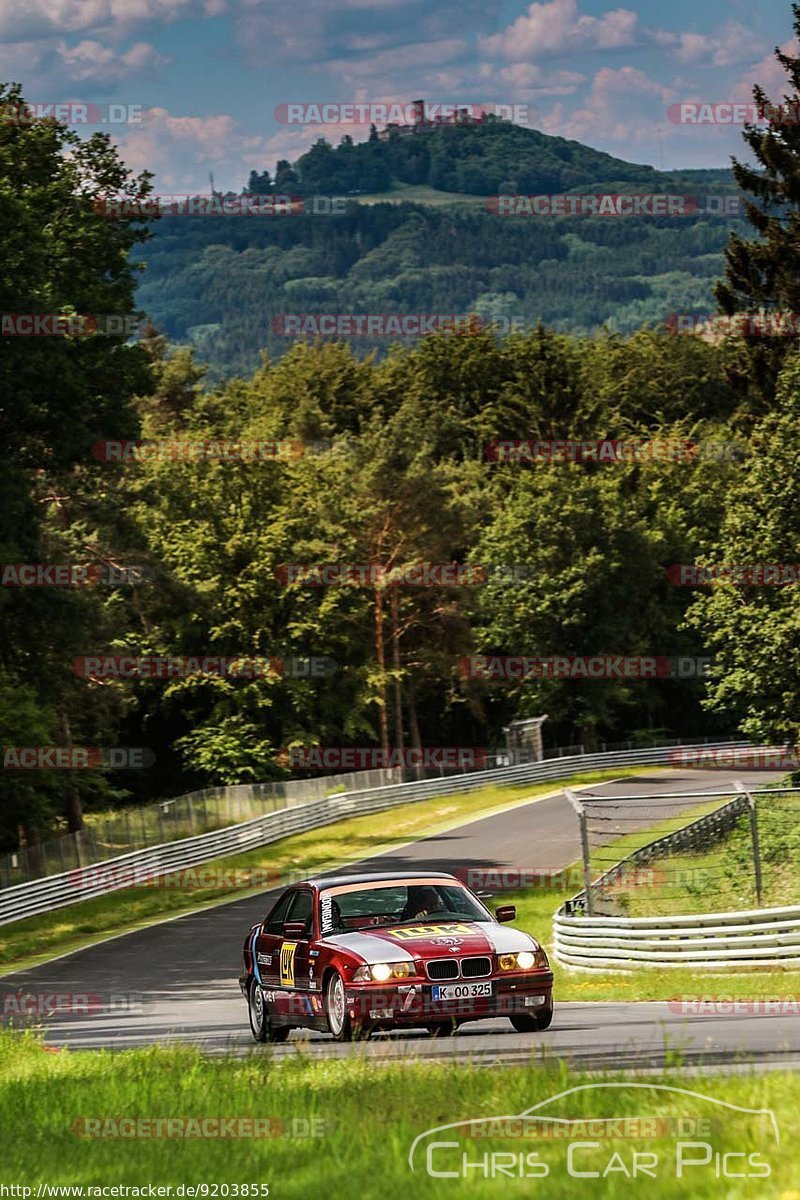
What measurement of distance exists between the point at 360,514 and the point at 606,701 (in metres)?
17.6

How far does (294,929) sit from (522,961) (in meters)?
2.55

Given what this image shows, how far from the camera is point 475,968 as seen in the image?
13.5 metres

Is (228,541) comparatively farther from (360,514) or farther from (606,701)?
(606,701)

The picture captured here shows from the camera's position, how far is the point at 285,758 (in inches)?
2771

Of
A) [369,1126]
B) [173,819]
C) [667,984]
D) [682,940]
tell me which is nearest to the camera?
[369,1126]

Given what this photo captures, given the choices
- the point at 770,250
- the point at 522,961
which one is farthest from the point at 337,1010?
the point at 770,250

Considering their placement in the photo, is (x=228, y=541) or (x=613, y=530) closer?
(x=228, y=541)

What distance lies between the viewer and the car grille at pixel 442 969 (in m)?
13.4

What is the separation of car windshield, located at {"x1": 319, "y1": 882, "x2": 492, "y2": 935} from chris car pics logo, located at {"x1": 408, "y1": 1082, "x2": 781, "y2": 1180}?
24.3ft

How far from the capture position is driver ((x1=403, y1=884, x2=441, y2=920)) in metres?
14.8

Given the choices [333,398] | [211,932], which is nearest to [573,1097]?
[211,932]

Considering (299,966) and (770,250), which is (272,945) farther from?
(770,250)

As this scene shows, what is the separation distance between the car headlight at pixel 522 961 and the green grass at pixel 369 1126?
2.88m

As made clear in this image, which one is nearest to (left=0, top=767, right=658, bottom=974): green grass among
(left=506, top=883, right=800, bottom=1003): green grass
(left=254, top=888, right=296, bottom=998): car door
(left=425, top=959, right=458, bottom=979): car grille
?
(left=506, top=883, right=800, bottom=1003): green grass
